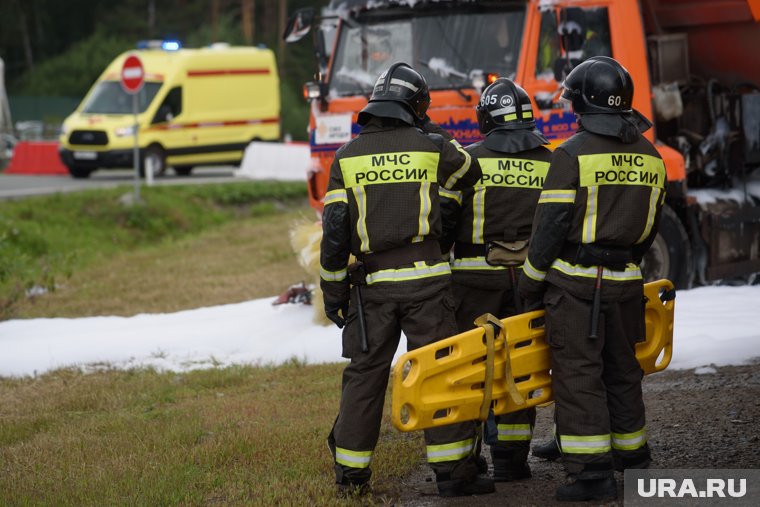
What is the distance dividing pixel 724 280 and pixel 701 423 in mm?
4222

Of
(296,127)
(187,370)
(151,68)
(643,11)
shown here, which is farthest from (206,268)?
(296,127)

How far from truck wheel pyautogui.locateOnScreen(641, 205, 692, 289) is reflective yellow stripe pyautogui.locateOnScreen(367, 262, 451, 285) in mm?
4760

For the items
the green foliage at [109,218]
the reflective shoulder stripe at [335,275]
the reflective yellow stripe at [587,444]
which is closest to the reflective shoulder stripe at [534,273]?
the reflective yellow stripe at [587,444]

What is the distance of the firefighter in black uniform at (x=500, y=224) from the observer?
18.7ft

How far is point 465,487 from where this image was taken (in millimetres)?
5348

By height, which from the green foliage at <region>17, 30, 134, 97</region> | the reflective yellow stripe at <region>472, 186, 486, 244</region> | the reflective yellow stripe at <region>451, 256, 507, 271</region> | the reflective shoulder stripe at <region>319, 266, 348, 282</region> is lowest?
the green foliage at <region>17, 30, 134, 97</region>

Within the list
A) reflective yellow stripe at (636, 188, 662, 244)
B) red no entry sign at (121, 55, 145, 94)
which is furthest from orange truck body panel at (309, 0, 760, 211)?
red no entry sign at (121, 55, 145, 94)

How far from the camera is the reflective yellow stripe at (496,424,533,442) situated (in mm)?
5645

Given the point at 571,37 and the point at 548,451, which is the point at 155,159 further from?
the point at 548,451

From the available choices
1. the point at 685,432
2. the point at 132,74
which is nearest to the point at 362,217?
the point at 685,432

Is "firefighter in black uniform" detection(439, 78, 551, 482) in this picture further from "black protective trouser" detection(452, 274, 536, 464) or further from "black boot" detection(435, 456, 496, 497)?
"black boot" detection(435, 456, 496, 497)

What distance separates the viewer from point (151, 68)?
24.8m

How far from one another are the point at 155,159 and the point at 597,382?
66.7ft

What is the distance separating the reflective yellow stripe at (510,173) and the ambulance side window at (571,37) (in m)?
3.58
